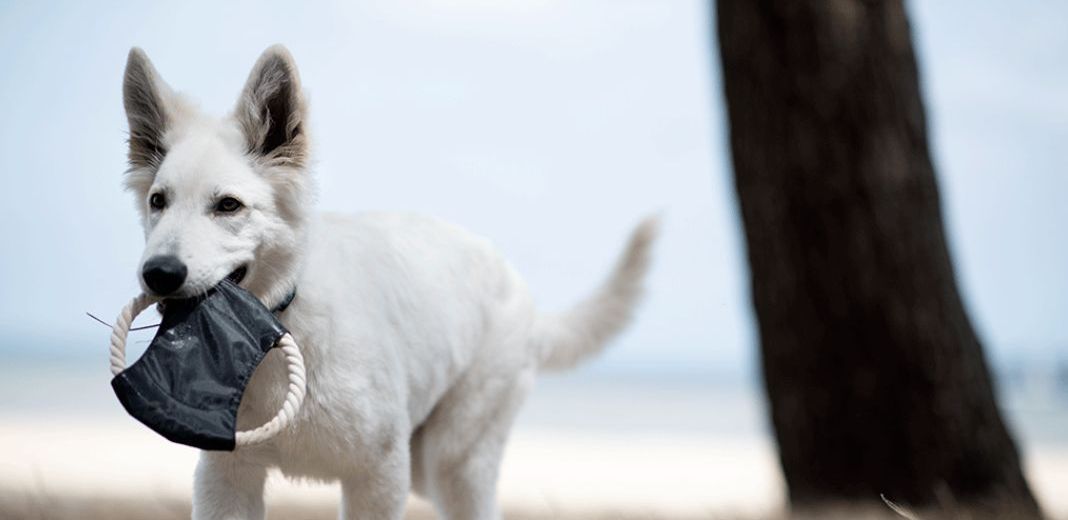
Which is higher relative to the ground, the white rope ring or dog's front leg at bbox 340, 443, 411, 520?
the white rope ring

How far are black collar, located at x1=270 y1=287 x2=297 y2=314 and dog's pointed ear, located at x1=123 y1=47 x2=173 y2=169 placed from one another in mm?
504

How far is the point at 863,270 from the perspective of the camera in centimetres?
534

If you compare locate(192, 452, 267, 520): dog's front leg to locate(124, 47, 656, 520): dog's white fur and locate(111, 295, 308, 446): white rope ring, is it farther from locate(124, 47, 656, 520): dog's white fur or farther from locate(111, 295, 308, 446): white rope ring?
locate(111, 295, 308, 446): white rope ring

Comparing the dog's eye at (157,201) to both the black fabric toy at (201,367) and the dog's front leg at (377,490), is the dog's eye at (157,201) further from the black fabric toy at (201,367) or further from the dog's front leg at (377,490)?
the dog's front leg at (377,490)

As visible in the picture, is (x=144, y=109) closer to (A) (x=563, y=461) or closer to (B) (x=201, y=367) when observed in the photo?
(B) (x=201, y=367)

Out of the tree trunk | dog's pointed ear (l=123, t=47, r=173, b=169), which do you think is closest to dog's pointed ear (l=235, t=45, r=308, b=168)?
dog's pointed ear (l=123, t=47, r=173, b=169)

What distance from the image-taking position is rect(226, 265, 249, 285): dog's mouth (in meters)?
2.92

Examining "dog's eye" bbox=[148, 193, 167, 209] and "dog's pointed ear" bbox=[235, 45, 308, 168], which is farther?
"dog's pointed ear" bbox=[235, 45, 308, 168]

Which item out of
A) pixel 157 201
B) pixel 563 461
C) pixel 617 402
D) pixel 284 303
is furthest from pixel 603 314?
pixel 617 402

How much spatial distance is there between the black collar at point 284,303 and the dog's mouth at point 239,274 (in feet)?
0.54

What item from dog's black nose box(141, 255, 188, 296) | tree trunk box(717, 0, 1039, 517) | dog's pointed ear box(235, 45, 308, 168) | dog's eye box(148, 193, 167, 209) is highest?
dog's pointed ear box(235, 45, 308, 168)

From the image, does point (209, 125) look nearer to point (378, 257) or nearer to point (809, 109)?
point (378, 257)

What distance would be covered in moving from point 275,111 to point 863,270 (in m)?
3.22

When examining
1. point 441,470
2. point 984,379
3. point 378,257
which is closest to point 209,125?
point 378,257
